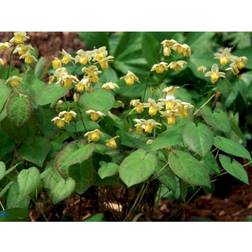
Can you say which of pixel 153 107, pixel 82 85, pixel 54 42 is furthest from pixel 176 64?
pixel 54 42

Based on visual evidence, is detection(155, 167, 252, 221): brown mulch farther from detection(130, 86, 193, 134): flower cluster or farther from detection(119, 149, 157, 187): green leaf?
detection(119, 149, 157, 187): green leaf

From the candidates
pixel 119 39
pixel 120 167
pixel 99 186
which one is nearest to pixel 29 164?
pixel 99 186

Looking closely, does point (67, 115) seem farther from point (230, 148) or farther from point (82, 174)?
point (230, 148)

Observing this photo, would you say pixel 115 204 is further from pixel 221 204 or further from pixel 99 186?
pixel 221 204

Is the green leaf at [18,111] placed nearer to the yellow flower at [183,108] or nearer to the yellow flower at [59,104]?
the yellow flower at [59,104]

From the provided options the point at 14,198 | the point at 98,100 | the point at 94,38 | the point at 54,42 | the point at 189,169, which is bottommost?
the point at 54,42

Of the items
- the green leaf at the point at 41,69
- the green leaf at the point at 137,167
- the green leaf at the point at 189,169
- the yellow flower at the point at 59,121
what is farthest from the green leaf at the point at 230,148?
the green leaf at the point at 41,69
